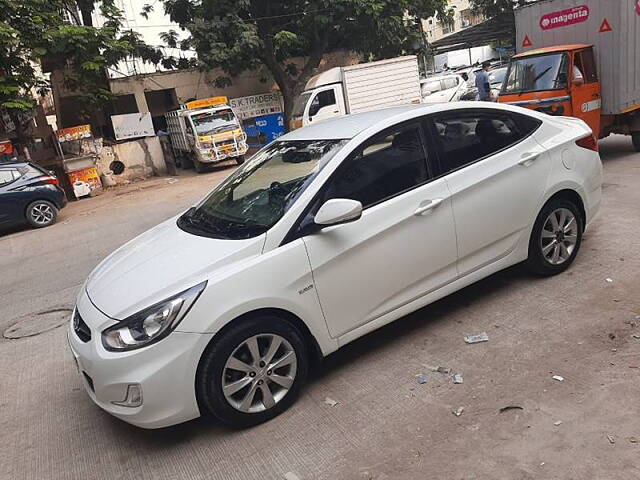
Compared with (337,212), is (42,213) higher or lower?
lower

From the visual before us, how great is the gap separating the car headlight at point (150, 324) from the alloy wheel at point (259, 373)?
1.27 feet

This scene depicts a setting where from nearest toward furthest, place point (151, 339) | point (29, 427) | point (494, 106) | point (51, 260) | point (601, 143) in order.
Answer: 1. point (151, 339)
2. point (29, 427)
3. point (494, 106)
4. point (51, 260)
5. point (601, 143)

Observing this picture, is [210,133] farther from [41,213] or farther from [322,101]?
[41,213]

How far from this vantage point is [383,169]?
3637 millimetres

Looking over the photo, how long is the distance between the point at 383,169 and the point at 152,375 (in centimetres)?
195

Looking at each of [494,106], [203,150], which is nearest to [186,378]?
[494,106]

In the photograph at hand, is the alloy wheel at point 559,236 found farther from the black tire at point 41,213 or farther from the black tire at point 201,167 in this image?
the black tire at point 201,167

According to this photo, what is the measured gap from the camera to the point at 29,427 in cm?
359

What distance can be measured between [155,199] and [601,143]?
423 inches

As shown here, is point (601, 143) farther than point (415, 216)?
Yes

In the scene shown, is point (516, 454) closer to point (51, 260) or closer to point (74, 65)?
point (51, 260)

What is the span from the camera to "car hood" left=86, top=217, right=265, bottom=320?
3.00 meters

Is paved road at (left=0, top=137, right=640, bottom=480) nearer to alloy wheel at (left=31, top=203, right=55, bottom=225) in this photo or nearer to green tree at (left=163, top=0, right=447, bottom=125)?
alloy wheel at (left=31, top=203, right=55, bottom=225)

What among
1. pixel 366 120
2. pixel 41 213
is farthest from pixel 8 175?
pixel 366 120
